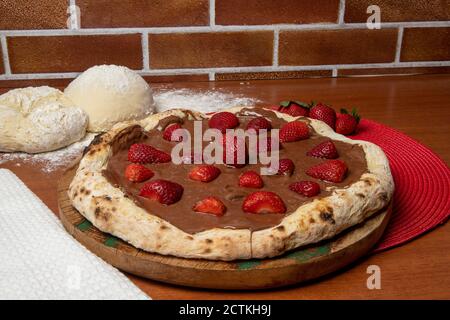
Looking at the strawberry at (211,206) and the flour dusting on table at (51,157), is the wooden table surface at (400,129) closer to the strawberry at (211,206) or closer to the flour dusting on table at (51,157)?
the flour dusting on table at (51,157)

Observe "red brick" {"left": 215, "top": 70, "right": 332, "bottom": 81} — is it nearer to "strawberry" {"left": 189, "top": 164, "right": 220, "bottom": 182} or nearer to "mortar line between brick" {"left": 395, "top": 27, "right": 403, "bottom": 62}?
"mortar line between brick" {"left": 395, "top": 27, "right": 403, "bottom": 62}

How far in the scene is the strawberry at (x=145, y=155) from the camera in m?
1.17

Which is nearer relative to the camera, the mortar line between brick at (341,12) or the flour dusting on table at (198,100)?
the flour dusting on table at (198,100)

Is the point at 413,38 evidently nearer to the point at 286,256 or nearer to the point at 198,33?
the point at 198,33

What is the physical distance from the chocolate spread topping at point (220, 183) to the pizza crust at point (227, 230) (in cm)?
3

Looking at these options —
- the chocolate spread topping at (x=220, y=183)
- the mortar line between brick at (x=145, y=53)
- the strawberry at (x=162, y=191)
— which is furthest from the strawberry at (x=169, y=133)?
the mortar line between brick at (x=145, y=53)

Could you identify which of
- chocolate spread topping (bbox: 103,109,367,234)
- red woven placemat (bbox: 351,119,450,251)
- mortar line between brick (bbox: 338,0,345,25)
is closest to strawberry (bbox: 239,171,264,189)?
chocolate spread topping (bbox: 103,109,367,234)

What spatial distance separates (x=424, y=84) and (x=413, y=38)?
19cm

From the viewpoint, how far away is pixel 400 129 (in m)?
1.59

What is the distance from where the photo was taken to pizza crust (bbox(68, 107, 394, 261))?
0.92 metres

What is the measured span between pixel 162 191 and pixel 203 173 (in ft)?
0.34

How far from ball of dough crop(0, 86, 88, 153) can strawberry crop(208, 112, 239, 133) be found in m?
0.34

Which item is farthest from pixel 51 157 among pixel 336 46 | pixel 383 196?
pixel 336 46

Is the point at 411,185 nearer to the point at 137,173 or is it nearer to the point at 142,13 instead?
the point at 137,173
